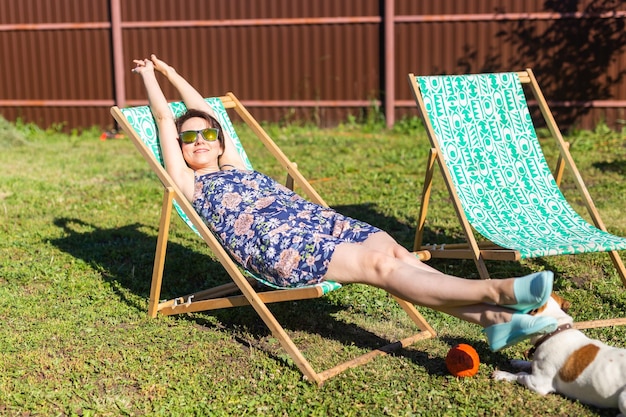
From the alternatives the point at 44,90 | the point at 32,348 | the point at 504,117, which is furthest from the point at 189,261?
the point at 44,90

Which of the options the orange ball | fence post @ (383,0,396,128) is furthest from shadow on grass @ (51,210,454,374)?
fence post @ (383,0,396,128)

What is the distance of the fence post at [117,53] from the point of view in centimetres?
1031

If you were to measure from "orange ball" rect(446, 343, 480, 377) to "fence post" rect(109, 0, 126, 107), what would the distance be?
308 inches

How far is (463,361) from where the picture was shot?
3.42m

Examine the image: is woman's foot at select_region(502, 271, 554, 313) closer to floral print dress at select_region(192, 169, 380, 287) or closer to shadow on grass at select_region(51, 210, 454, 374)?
shadow on grass at select_region(51, 210, 454, 374)

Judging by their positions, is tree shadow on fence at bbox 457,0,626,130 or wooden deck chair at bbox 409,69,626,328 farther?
tree shadow on fence at bbox 457,0,626,130

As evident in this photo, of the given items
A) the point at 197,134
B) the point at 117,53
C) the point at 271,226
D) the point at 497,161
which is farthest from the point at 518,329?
the point at 117,53

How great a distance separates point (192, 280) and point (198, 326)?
794mm

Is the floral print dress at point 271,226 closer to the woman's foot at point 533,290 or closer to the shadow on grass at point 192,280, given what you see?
the shadow on grass at point 192,280

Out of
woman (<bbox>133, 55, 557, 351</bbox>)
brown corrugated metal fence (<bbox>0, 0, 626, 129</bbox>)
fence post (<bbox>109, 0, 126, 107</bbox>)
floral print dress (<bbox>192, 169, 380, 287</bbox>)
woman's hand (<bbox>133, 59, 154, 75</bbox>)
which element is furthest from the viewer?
fence post (<bbox>109, 0, 126, 107</bbox>)

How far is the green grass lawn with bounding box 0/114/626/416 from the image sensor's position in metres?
3.28

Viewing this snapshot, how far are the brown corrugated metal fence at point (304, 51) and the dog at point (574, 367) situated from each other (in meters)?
6.68

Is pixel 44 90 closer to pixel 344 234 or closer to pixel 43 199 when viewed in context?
pixel 43 199

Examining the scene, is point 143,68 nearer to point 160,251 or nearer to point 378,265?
point 160,251
